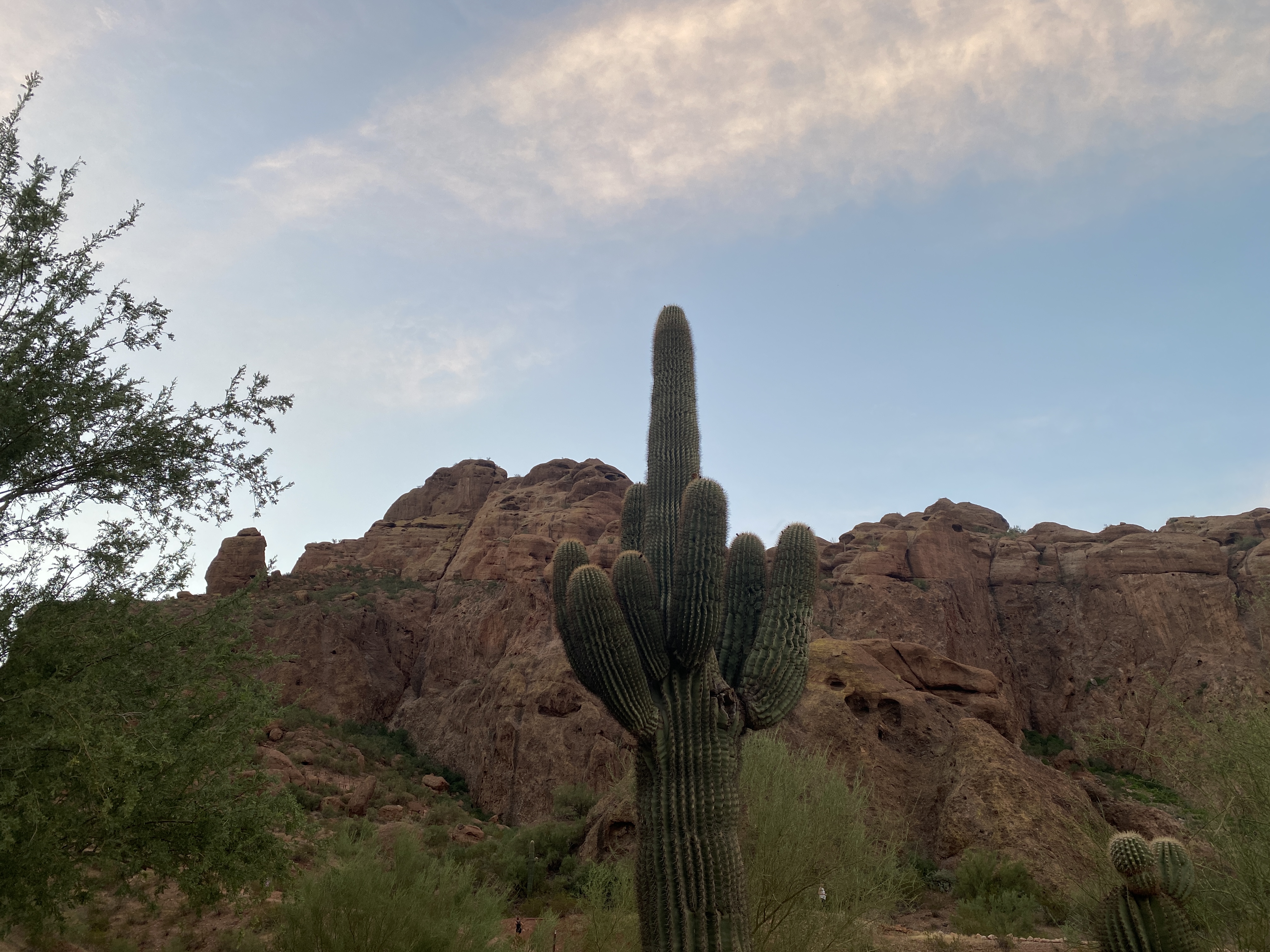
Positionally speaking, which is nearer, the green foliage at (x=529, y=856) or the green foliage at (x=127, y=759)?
the green foliage at (x=127, y=759)

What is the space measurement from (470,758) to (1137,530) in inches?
1161

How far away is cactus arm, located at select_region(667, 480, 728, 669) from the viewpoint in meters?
7.96

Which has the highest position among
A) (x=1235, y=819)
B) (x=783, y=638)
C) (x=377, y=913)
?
(x=783, y=638)

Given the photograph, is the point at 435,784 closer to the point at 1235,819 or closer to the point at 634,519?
the point at 634,519

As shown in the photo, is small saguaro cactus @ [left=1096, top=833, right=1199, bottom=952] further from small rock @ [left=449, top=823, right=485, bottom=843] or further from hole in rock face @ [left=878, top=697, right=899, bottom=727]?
small rock @ [left=449, top=823, right=485, bottom=843]

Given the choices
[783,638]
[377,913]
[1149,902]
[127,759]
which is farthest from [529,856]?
[1149,902]

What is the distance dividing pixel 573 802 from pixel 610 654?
1382 cm

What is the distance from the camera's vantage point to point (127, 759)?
6148 mm

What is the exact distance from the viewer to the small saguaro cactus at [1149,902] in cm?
758

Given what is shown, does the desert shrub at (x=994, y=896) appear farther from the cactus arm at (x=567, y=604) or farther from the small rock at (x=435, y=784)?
the small rock at (x=435, y=784)

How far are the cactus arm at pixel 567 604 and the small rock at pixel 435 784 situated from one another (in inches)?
681

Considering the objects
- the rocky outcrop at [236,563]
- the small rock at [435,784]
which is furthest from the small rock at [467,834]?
the rocky outcrop at [236,563]

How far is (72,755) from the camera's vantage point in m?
6.21

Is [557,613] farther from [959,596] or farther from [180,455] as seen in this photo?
[959,596]
